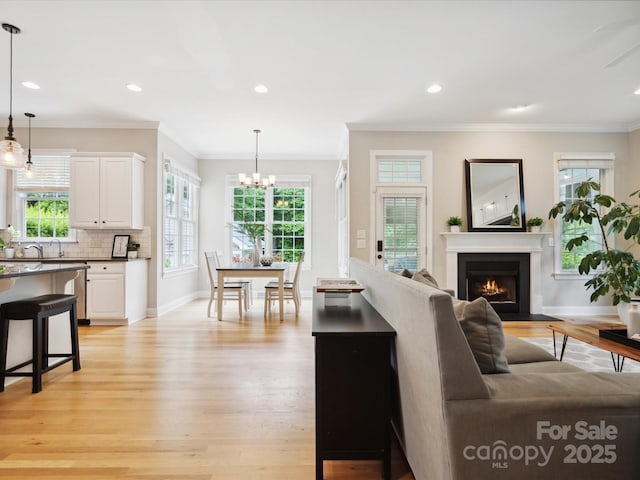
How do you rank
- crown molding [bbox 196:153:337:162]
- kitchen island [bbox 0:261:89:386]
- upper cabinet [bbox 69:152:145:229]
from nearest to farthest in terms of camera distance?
kitchen island [bbox 0:261:89:386], upper cabinet [bbox 69:152:145:229], crown molding [bbox 196:153:337:162]

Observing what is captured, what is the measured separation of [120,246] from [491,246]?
5525 millimetres

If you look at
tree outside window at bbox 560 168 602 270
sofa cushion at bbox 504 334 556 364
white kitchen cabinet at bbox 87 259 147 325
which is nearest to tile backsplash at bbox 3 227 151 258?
white kitchen cabinet at bbox 87 259 147 325

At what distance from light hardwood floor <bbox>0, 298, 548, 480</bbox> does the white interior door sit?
7.12ft

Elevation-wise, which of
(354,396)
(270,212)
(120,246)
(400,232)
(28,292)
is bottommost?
(354,396)

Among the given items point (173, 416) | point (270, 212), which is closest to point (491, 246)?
point (270, 212)

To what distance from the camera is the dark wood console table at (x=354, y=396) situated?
1.67 meters

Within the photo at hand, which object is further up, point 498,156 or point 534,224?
point 498,156

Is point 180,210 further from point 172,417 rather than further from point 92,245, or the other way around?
point 172,417

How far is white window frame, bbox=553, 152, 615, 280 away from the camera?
17.9 feet

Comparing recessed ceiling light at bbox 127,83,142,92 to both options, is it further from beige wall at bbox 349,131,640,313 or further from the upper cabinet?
beige wall at bbox 349,131,640,313

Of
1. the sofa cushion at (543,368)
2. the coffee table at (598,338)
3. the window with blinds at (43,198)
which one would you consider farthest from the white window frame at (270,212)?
the sofa cushion at (543,368)

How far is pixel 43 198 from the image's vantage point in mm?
5426

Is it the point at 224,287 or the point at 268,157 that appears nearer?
the point at 224,287

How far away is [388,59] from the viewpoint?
3.54 metres
